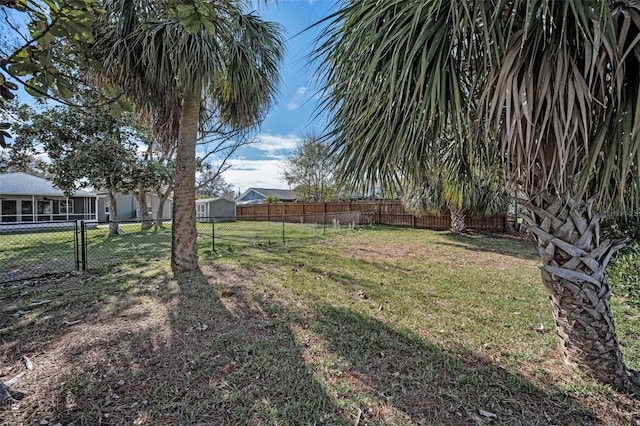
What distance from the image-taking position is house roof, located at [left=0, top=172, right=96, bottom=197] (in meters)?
14.9

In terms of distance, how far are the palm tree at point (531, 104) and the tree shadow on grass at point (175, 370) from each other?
1778 millimetres

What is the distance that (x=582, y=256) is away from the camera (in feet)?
6.41

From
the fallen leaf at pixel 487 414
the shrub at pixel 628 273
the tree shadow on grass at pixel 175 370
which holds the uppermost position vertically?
the shrub at pixel 628 273

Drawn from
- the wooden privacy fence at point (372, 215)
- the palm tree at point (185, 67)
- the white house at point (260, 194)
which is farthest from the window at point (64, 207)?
the palm tree at point (185, 67)

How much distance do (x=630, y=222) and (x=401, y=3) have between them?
4.21 metres

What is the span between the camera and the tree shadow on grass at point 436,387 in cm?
183

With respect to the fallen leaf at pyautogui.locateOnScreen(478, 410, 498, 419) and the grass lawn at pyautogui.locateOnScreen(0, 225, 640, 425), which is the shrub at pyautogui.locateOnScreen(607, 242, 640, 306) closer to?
the grass lawn at pyautogui.locateOnScreen(0, 225, 640, 425)

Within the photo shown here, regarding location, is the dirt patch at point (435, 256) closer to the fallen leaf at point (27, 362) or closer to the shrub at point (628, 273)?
the shrub at point (628, 273)

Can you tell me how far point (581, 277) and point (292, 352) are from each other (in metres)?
2.41

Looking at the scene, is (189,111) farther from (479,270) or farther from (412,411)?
(479,270)

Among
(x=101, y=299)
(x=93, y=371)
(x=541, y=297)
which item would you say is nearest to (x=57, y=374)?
(x=93, y=371)

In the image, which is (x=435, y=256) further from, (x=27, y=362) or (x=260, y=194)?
(x=260, y=194)

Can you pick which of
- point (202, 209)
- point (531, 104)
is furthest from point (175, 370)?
point (202, 209)

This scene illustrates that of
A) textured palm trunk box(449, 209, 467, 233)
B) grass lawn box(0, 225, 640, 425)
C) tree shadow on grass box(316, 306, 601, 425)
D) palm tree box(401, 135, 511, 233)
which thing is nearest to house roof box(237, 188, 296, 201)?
textured palm trunk box(449, 209, 467, 233)
